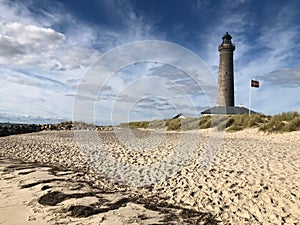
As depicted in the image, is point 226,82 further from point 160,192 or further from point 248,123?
point 160,192

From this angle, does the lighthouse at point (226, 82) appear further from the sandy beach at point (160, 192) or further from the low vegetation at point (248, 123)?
the sandy beach at point (160, 192)

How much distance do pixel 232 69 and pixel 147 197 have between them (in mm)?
34690

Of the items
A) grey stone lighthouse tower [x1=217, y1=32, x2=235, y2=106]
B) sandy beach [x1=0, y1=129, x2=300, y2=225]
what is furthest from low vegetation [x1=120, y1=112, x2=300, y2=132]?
sandy beach [x1=0, y1=129, x2=300, y2=225]

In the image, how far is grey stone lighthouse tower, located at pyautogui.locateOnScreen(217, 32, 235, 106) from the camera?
37.0 meters

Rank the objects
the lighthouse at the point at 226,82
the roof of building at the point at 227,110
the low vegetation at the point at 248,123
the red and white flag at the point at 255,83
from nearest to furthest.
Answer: the low vegetation at the point at 248,123, the red and white flag at the point at 255,83, the roof of building at the point at 227,110, the lighthouse at the point at 226,82

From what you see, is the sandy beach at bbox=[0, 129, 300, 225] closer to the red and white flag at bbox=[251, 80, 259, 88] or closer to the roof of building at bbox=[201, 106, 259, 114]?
the red and white flag at bbox=[251, 80, 259, 88]

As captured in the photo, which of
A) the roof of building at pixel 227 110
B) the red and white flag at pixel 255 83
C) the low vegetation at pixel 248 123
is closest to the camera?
the low vegetation at pixel 248 123

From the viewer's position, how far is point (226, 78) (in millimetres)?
37125

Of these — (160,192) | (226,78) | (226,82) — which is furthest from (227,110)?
(160,192)

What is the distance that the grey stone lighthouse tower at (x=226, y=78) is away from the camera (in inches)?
1458

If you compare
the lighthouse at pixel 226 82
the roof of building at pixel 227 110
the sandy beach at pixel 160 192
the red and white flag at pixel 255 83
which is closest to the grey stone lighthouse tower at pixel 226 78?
the lighthouse at pixel 226 82

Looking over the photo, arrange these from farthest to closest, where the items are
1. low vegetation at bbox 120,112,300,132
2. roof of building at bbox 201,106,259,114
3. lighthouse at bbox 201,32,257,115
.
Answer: lighthouse at bbox 201,32,257,115 → roof of building at bbox 201,106,259,114 → low vegetation at bbox 120,112,300,132

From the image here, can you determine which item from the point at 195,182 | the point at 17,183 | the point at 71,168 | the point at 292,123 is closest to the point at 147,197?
the point at 195,182

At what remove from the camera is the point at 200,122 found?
27.2m
